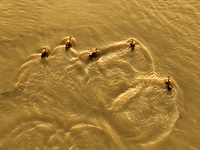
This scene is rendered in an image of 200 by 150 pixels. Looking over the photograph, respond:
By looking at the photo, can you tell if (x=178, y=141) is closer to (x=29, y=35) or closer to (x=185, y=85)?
(x=185, y=85)

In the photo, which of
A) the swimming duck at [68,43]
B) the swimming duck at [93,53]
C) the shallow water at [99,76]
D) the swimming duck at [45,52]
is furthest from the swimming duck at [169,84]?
the swimming duck at [45,52]

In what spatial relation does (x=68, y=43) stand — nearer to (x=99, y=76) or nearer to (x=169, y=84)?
(x=99, y=76)

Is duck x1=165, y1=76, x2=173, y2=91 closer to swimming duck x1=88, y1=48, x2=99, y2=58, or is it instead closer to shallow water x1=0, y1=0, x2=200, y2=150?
shallow water x1=0, y1=0, x2=200, y2=150

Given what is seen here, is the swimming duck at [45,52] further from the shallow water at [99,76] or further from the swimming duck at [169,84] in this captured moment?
the swimming duck at [169,84]

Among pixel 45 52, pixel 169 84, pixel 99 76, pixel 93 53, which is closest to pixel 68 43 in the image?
pixel 45 52

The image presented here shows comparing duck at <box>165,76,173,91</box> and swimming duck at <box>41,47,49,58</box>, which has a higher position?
swimming duck at <box>41,47,49,58</box>

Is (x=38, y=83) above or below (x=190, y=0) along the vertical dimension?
below

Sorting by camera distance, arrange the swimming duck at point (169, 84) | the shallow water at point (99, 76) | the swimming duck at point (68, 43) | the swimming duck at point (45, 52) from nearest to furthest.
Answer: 1. the shallow water at point (99, 76)
2. the swimming duck at point (169, 84)
3. the swimming duck at point (45, 52)
4. the swimming duck at point (68, 43)

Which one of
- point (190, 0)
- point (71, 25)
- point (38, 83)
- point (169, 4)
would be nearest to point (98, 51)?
point (71, 25)

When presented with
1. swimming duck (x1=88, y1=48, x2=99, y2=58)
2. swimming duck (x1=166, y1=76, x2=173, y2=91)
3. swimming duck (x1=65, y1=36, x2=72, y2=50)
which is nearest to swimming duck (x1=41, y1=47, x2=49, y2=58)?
swimming duck (x1=65, y1=36, x2=72, y2=50)
